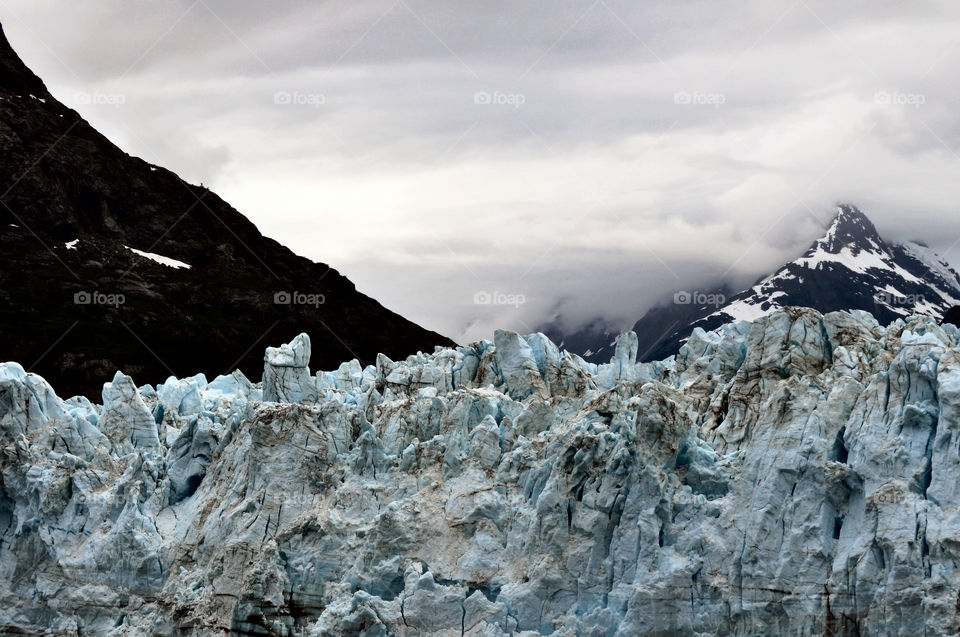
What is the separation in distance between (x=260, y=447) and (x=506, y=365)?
1189cm

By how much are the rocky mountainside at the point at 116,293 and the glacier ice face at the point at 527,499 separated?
321 ft

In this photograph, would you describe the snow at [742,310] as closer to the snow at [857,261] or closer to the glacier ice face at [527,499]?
the snow at [857,261]

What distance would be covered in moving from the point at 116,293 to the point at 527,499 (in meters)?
140

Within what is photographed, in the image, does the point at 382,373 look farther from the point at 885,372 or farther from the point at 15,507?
the point at 885,372

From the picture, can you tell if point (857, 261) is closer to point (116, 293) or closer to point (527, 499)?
point (116, 293)

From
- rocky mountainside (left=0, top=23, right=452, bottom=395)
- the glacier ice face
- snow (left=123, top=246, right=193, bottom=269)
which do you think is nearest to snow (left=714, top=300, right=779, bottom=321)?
rocky mountainside (left=0, top=23, right=452, bottom=395)

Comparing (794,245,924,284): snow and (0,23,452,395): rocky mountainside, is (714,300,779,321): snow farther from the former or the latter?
(0,23,452,395): rocky mountainside

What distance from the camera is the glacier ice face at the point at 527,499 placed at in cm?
3803

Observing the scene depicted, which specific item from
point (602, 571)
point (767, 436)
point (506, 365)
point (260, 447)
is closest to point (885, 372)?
point (767, 436)

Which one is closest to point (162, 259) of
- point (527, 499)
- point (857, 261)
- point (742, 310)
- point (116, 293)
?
point (116, 293)

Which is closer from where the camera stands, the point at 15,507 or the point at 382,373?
the point at 15,507

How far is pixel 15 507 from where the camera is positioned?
51688mm

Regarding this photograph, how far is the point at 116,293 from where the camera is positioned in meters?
174

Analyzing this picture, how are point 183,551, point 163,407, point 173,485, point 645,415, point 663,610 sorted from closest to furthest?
point 663,610
point 645,415
point 183,551
point 173,485
point 163,407
